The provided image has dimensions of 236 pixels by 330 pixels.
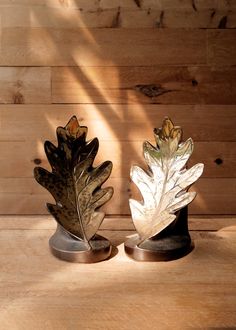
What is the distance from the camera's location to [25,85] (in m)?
1.28

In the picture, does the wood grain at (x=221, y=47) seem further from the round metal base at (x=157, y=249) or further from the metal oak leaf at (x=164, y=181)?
the round metal base at (x=157, y=249)

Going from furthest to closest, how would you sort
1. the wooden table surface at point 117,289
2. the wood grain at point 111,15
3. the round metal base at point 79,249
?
1. the wood grain at point 111,15
2. the round metal base at point 79,249
3. the wooden table surface at point 117,289

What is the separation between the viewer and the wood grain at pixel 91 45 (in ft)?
4.17

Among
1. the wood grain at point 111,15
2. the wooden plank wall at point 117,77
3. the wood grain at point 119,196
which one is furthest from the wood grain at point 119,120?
the wood grain at point 111,15

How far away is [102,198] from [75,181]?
7 centimetres

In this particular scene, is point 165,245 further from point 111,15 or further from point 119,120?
point 111,15

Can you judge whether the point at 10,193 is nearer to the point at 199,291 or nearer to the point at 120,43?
the point at 120,43

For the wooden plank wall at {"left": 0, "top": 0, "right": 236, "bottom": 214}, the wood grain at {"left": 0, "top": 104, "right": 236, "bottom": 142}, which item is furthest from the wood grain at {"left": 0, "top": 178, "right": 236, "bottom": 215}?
the wood grain at {"left": 0, "top": 104, "right": 236, "bottom": 142}

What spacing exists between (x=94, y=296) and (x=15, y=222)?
480 mm

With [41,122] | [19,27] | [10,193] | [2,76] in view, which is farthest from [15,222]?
[19,27]

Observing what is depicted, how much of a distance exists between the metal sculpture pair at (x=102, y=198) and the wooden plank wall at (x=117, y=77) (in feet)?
1.03

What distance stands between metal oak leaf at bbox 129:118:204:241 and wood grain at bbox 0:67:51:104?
43cm

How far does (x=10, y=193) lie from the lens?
4.31 ft

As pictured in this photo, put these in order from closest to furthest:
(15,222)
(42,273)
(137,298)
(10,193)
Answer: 1. (137,298)
2. (42,273)
3. (15,222)
4. (10,193)
